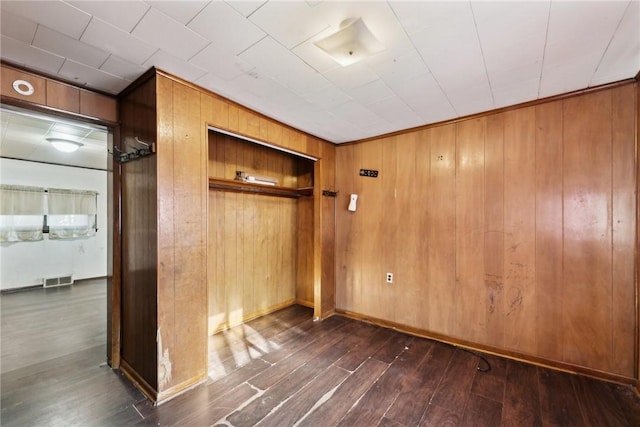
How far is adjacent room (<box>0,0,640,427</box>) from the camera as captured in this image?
1532 millimetres

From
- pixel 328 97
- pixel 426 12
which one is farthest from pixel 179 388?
pixel 426 12

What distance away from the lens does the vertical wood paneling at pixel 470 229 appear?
268cm

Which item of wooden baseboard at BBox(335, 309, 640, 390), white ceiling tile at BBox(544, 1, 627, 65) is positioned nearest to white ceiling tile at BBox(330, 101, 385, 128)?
white ceiling tile at BBox(544, 1, 627, 65)

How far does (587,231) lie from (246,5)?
120 inches

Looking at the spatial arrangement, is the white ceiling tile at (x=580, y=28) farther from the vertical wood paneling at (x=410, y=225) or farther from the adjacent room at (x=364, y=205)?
the vertical wood paneling at (x=410, y=225)

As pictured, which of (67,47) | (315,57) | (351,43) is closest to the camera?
(351,43)

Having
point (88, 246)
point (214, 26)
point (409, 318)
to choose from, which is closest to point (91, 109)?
point (214, 26)

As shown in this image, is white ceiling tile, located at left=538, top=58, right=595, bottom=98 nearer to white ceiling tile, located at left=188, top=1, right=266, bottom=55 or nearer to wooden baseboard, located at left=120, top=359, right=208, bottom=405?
white ceiling tile, located at left=188, top=1, right=266, bottom=55

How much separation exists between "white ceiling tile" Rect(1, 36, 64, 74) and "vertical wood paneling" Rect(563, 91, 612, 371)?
4024mm

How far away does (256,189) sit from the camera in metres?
3.35

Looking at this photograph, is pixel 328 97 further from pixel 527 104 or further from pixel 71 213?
pixel 71 213

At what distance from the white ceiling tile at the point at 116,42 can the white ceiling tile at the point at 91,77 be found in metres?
0.36

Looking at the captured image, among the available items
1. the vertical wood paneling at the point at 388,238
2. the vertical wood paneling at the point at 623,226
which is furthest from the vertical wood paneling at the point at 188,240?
the vertical wood paneling at the point at 623,226

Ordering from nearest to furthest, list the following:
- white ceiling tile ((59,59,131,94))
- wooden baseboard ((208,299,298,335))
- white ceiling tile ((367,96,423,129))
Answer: white ceiling tile ((59,59,131,94)) < white ceiling tile ((367,96,423,129)) < wooden baseboard ((208,299,298,335))
